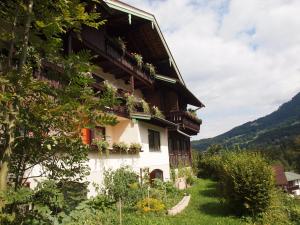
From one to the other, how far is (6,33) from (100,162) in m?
11.1

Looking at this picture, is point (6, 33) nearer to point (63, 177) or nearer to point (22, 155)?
point (22, 155)

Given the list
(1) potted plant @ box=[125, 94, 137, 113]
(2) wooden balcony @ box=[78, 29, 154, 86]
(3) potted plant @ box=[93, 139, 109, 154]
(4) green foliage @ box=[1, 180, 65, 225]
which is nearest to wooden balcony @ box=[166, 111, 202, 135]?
(2) wooden balcony @ box=[78, 29, 154, 86]

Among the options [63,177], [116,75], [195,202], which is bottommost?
[195,202]

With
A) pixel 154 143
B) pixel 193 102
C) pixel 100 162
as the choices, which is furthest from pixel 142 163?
pixel 193 102

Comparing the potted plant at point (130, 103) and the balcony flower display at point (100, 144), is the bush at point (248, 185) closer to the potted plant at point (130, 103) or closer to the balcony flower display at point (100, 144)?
the potted plant at point (130, 103)

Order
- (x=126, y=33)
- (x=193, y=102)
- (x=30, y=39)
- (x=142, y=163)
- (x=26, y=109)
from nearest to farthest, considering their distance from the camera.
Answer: (x=26, y=109) → (x=30, y=39) → (x=142, y=163) → (x=126, y=33) → (x=193, y=102)

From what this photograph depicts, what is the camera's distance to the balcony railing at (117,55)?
16763 millimetres

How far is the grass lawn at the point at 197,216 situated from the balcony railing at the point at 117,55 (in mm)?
7833

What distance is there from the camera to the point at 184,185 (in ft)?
85.3

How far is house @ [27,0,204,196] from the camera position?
16633 millimetres

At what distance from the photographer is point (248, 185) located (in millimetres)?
15805

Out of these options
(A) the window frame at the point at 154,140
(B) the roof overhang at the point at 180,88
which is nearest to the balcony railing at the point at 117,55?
(B) the roof overhang at the point at 180,88

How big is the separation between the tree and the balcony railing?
1085 cm

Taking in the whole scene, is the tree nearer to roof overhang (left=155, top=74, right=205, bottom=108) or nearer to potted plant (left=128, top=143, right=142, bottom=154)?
potted plant (left=128, top=143, right=142, bottom=154)
